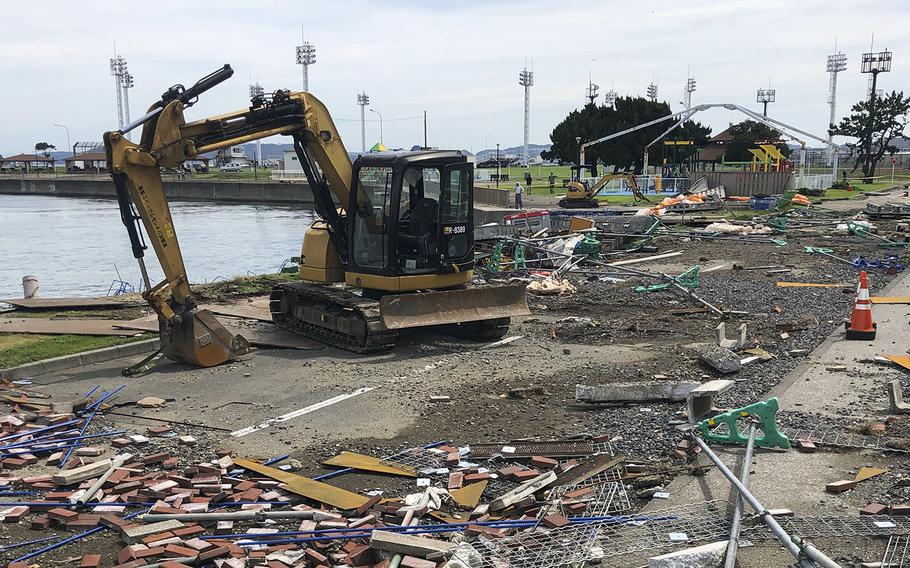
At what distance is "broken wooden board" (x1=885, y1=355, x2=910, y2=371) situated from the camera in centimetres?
1033

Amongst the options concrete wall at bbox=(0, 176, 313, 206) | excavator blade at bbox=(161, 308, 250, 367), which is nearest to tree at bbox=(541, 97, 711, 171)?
concrete wall at bbox=(0, 176, 313, 206)

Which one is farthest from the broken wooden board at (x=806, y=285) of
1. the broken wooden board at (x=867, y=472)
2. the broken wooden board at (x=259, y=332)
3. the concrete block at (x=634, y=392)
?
the broken wooden board at (x=867, y=472)

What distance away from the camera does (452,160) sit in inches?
493

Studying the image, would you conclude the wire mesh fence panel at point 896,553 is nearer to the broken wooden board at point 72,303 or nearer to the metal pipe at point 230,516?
the metal pipe at point 230,516

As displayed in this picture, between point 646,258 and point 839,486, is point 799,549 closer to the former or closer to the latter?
A: point 839,486

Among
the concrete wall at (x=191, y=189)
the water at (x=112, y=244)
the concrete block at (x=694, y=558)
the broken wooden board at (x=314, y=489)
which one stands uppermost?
the concrete wall at (x=191, y=189)

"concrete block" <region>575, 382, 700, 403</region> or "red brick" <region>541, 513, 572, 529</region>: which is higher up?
"concrete block" <region>575, 382, 700, 403</region>

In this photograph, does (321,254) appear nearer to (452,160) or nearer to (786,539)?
(452,160)

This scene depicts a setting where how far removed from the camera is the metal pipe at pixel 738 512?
5.18m

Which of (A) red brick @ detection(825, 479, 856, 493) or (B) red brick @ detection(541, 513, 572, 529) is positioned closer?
(B) red brick @ detection(541, 513, 572, 529)

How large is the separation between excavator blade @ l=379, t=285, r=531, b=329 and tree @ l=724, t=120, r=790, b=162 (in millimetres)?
60084

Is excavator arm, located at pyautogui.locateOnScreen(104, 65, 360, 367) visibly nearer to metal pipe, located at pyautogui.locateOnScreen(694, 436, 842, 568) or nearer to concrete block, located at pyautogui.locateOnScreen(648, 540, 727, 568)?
concrete block, located at pyautogui.locateOnScreen(648, 540, 727, 568)

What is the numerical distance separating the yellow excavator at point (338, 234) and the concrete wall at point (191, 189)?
2139 inches

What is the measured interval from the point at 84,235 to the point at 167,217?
3962cm
